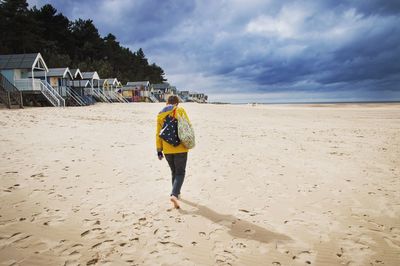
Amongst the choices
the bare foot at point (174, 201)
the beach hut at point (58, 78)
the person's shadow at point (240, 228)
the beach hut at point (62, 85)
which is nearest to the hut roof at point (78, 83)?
the beach hut at point (58, 78)

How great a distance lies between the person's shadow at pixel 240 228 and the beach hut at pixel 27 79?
1134 inches

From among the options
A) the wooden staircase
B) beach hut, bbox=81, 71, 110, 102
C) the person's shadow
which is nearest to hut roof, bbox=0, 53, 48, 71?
the wooden staircase

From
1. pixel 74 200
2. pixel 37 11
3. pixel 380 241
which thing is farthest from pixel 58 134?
pixel 37 11

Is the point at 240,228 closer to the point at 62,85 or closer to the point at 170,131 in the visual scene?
the point at 170,131

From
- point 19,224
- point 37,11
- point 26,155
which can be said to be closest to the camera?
point 19,224

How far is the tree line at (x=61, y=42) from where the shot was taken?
1858 inches

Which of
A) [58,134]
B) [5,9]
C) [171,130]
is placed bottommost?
[58,134]

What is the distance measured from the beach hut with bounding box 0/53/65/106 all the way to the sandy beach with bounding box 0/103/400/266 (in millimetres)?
21765

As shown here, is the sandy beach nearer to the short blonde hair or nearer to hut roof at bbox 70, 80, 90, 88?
the short blonde hair

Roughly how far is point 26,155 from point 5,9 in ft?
181

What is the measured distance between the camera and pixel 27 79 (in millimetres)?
26391

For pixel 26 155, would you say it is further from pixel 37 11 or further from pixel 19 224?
pixel 37 11

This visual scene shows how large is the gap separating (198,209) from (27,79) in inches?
1177

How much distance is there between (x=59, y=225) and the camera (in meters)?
3.83
